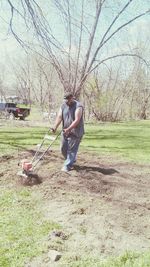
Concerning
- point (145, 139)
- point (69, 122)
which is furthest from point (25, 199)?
point (145, 139)

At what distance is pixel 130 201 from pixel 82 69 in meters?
16.6

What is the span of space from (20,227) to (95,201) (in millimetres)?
1459

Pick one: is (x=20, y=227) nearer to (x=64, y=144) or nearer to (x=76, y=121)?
(x=76, y=121)

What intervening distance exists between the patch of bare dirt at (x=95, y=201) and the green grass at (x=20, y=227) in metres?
0.18

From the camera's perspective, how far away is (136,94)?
3753 centimetres

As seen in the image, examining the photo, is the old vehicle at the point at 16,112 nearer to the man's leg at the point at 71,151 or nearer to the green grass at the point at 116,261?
the man's leg at the point at 71,151

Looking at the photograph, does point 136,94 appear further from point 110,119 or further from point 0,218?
point 0,218

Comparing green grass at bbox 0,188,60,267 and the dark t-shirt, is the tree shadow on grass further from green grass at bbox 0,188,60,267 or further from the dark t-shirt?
green grass at bbox 0,188,60,267

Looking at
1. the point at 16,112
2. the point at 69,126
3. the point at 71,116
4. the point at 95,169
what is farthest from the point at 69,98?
the point at 16,112

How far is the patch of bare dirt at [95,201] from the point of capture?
524 cm

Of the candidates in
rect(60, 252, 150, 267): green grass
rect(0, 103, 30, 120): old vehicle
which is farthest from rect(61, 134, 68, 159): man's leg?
rect(0, 103, 30, 120): old vehicle

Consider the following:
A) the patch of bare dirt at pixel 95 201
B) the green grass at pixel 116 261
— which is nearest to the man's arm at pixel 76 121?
the patch of bare dirt at pixel 95 201

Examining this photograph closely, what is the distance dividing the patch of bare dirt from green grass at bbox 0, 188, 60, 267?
0.18 m

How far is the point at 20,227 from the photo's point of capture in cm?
570
